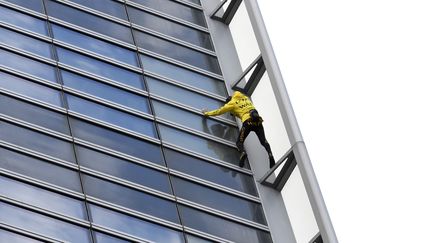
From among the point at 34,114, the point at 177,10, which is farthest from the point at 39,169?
the point at 177,10

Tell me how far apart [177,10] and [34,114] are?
743 centimetres

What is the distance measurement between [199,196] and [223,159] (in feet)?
5.95

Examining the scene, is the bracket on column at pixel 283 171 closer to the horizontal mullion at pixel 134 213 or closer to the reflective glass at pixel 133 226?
the horizontal mullion at pixel 134 213

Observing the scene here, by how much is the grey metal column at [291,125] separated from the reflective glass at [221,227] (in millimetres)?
1358

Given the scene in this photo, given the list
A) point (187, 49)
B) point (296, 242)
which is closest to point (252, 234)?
point (296, 242)

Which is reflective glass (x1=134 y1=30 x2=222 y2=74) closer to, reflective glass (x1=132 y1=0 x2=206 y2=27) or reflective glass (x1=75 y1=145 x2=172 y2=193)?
reflective glass (x1=132 y1=0 x2=206 y2=27)

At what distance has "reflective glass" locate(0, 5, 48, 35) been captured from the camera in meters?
34.5

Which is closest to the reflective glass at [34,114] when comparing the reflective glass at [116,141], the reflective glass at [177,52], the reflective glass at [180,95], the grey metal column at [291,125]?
the reflective glass at [116,141]

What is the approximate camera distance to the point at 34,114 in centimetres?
3203

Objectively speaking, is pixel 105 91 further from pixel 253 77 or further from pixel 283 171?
pixel 283 171

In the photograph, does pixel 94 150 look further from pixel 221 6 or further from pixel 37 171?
Answer: pixel 221 6

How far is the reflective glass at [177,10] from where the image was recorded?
1495 inches

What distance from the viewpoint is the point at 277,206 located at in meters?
33.2

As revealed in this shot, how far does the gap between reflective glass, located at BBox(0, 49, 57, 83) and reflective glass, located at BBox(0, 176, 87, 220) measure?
3844 millimetres
